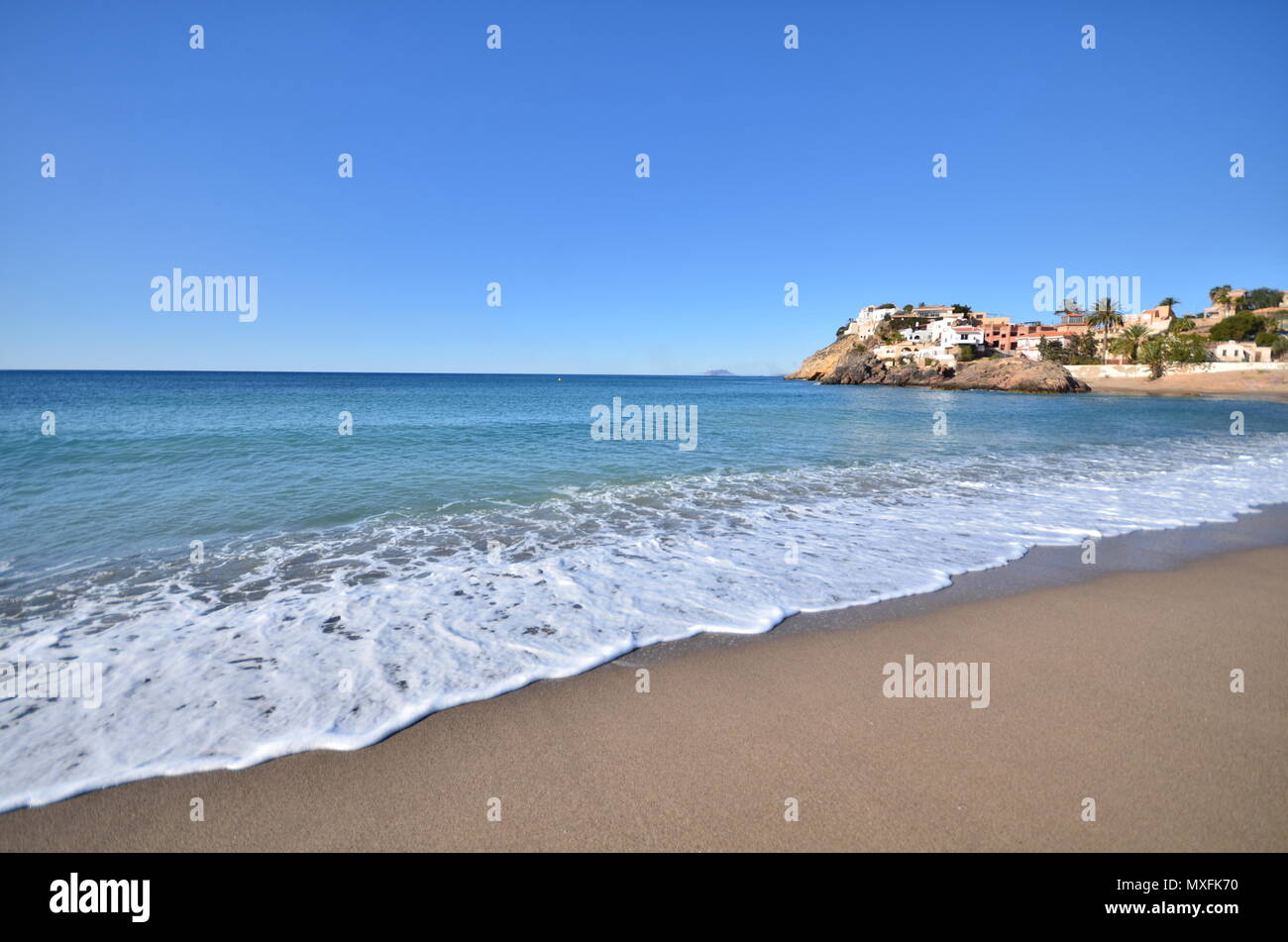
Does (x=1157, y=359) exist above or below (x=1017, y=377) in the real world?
above

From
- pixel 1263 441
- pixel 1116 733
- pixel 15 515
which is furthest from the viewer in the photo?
pixel 1263 441

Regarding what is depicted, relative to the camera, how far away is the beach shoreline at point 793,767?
270cm

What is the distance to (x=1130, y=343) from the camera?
269 ft

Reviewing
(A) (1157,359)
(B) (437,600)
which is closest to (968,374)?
(A) (1157,359)

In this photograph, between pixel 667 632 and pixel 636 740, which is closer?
pixel 636 740

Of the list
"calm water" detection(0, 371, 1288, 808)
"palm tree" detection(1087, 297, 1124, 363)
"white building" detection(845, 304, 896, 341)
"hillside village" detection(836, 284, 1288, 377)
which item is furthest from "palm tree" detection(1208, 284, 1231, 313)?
"calm water" detection(0, 371, 1288, 808)

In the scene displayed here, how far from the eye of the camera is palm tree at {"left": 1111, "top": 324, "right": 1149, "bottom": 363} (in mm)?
80500

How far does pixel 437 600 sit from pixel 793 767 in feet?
13.0

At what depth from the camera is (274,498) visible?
10.1m

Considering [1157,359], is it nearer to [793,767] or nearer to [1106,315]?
[1106,315]

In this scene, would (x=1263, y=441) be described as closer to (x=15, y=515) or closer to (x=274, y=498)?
(x=274, y=498)
